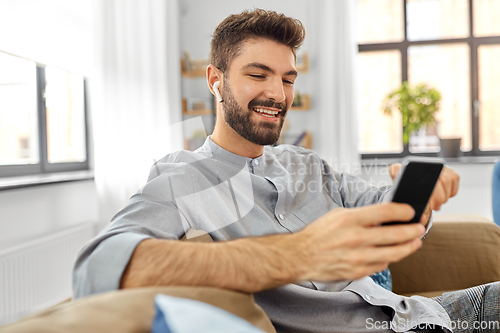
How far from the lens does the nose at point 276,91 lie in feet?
3.85

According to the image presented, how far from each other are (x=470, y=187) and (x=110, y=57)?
288 centimetres

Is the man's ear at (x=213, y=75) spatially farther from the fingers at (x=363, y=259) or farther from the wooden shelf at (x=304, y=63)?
the wooden shelf at (x=304, y=63)

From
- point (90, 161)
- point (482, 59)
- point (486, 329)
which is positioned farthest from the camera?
point (482, 59)

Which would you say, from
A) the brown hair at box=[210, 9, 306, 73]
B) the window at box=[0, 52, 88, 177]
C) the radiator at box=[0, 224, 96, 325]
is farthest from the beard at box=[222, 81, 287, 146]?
the window at box=[0, 52, 88, 177]

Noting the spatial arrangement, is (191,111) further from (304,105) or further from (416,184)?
(416,184)

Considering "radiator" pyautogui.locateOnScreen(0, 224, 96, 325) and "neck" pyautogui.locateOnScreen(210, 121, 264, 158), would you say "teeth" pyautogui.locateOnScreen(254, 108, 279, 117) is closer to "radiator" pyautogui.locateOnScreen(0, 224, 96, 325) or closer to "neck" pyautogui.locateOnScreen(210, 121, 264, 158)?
"neck" pyautogui.locateOnScreen(210, 121, 264, 158)

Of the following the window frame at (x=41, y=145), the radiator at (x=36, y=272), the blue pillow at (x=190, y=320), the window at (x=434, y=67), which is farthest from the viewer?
the window at (x=434, y=67)

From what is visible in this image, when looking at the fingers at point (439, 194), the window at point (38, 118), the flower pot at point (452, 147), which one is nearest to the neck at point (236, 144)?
the fingers at point (439, 194)

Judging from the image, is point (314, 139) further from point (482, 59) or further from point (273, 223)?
point (273, 223)

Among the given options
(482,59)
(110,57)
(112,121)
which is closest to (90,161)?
(112,121)

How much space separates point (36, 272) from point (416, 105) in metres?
2.84

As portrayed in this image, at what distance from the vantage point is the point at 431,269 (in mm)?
1338

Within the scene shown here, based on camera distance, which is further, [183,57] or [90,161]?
[183,57]

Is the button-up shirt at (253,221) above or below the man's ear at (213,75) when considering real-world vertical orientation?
below
